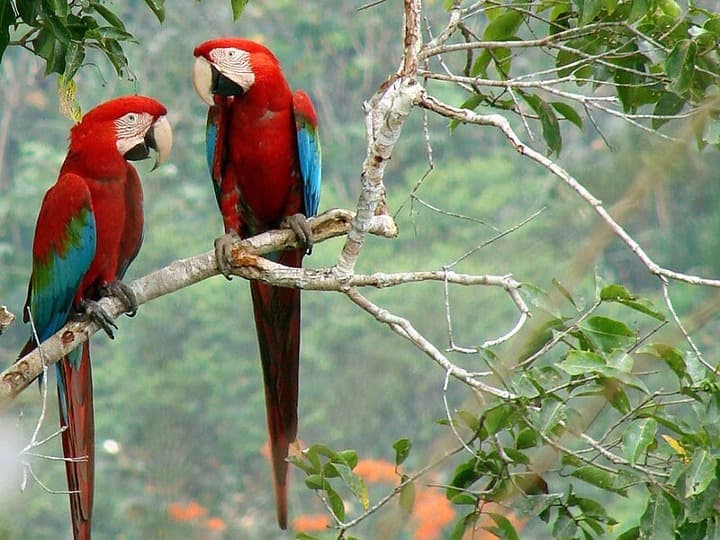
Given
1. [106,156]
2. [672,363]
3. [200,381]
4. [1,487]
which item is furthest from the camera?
[200,381]

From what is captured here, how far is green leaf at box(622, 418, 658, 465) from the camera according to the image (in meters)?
1.13

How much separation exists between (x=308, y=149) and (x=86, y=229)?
400mm

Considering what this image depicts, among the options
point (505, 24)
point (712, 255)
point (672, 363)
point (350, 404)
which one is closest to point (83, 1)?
point (505, 24)

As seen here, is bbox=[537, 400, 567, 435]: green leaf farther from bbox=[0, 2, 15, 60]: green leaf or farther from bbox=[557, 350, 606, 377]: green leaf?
bbox=[0, 2, 15, 60]: green leaf

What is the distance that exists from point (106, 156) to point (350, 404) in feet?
9.68

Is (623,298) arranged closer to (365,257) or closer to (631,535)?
(631,535)

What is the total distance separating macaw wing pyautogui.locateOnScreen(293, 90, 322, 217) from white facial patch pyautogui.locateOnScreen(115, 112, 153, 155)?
0.84 feet

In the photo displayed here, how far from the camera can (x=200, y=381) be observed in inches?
207

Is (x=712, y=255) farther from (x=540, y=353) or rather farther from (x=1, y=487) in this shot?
(x=1, y=487)

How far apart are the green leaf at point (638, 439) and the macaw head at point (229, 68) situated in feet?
3.05

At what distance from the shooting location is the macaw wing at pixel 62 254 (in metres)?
1.74

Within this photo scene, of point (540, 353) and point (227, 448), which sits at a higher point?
point (227, 448)

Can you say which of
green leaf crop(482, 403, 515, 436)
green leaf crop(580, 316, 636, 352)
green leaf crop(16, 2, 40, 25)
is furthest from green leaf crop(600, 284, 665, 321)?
green leaf crop(16, 2, 40, 25)

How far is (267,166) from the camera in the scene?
1845 mm
